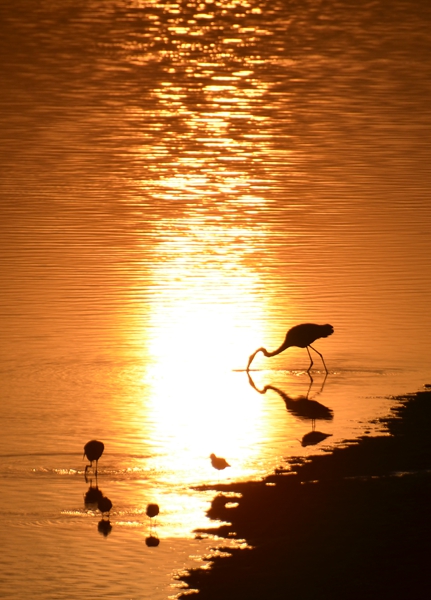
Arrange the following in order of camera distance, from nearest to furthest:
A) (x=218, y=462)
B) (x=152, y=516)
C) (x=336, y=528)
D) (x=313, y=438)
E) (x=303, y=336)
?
1. (x=336, y=528)
2. (x=152, y=516)
3. (x=218, y=462)
4. (x=313, y=438)
5. (x=303, y=336)

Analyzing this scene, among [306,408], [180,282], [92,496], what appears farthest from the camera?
[180,282]

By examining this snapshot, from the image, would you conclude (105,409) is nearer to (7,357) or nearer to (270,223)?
(7,357)

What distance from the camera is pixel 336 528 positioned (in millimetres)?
13289

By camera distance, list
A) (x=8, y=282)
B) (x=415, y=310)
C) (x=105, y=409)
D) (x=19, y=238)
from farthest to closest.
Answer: (x=19, y=238)
(x=8, y=282)
(x=415, y=310)
(x=105, y=409)

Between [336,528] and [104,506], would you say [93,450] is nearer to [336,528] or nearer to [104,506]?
[104,506]

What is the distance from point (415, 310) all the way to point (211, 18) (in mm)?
52355

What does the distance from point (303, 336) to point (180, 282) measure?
214 inches

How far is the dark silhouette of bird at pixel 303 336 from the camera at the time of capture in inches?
786

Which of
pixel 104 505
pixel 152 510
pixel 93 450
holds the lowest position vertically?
pixel 104 505

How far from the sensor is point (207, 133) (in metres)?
41.7

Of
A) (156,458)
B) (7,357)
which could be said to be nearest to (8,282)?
(7,357)

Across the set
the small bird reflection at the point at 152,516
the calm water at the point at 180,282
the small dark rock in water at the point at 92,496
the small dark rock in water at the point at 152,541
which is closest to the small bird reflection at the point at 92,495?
the small dark rock in water at the point at 92,496

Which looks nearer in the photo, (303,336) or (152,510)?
(152,510)

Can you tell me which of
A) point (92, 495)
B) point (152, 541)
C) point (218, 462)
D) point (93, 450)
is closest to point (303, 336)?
point (218, 462)
